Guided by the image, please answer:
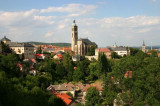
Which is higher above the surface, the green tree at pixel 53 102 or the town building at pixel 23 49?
the town building at pixel 23 49

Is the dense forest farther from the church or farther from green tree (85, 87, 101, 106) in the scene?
the church

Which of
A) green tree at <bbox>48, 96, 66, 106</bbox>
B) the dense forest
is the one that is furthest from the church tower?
green tree at <bbox>48, 96, 66, 106</bbox>

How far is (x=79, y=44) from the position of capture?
9038 centimetres

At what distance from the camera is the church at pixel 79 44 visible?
90250 millimetres

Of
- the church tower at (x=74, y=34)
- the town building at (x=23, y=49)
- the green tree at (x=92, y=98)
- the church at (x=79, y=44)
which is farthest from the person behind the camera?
the church tower at (x=74, y=34)

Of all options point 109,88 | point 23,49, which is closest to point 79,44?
point 23,49

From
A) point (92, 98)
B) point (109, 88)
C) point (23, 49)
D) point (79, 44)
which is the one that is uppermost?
point (79, 44)

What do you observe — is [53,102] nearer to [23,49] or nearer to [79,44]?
[23,49]

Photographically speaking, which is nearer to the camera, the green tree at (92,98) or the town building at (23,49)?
the green tree at (92,98)

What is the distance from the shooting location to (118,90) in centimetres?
3170

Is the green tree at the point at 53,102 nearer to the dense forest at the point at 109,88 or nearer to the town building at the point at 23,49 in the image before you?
the dense forest at the point at 109,88

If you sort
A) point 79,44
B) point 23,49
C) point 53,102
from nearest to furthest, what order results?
1. point 53,102
2. point 23,49
3. point 79,44

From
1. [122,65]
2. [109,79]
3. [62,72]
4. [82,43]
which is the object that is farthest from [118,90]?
[82,43]

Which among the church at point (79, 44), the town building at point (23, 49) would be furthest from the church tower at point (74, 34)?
the town building at point (23, 49)
